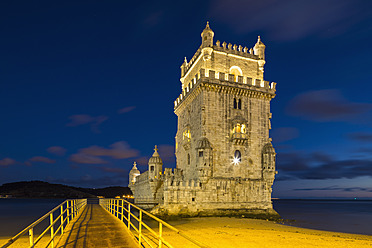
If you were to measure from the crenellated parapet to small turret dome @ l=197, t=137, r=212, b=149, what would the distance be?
5903mm

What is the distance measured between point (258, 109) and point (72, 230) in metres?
24.6

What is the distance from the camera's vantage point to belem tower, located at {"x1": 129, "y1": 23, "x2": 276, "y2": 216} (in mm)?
28234

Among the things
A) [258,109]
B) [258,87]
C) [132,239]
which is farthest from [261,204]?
[132,239]

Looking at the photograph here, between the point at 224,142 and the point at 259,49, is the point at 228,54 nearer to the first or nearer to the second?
the point at 259,49

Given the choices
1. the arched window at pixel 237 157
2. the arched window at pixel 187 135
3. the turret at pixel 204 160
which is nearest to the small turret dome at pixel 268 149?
the arched window at pixel 237 157

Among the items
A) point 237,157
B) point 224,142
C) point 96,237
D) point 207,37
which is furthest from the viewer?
point 207,37

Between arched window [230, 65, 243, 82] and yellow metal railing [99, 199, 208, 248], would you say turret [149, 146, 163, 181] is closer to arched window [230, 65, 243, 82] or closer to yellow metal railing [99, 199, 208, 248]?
arched window [230, 65, 243, 82]

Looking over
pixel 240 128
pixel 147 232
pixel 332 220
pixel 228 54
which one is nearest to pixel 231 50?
pixel 228 54

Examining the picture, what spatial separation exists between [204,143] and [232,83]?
7.74 metres

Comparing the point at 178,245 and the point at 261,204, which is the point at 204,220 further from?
the point at 178,245

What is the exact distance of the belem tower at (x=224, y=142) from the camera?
92.6 ft

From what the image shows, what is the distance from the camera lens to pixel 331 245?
1697cm

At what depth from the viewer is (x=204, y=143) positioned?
A: 1131 inches

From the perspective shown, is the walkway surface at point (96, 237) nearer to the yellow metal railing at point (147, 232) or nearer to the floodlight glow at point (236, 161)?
the yellow metal railing at point (147, 232)
